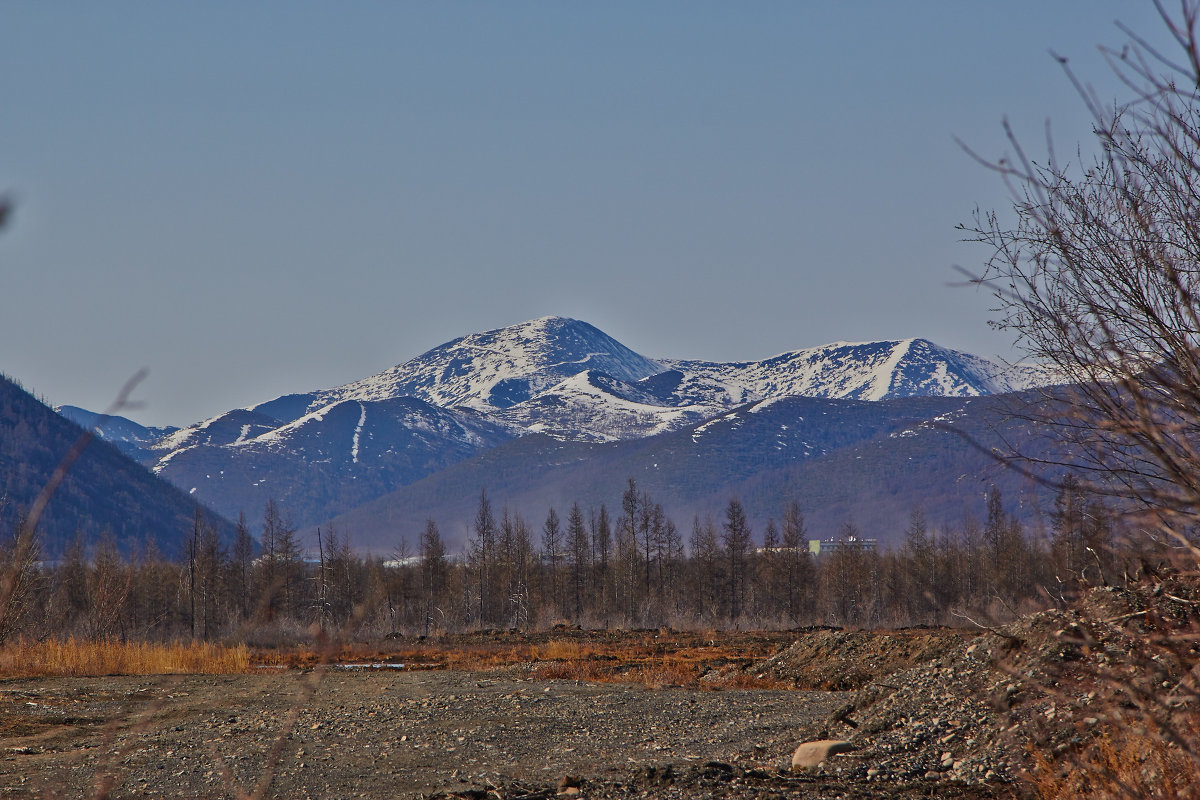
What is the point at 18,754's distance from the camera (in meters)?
16.7

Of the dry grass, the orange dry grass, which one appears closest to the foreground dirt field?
the dry grass

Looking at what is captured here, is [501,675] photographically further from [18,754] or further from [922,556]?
[922,556]

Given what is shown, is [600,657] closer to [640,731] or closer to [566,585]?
[640,731]

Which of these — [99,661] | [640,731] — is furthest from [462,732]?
[99,661]

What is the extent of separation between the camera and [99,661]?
3188cm

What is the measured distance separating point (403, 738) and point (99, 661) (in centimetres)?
1783

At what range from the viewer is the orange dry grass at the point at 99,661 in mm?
31188

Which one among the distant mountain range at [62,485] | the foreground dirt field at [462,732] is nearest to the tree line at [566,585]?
the foreground dirt field at [462,732]

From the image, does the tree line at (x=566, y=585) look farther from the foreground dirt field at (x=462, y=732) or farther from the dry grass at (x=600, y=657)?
the foreground dirt field at (x=462, y=732)

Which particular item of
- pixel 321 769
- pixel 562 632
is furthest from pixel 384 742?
pixel 562 632

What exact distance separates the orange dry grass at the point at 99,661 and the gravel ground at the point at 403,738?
126 inches

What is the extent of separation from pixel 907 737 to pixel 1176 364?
9.63m

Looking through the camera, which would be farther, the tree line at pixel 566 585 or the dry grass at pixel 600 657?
the tree line at pixel 566 585

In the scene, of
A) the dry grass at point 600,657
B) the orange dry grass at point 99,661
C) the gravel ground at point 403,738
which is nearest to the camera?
the gravel ground at point 403,738
